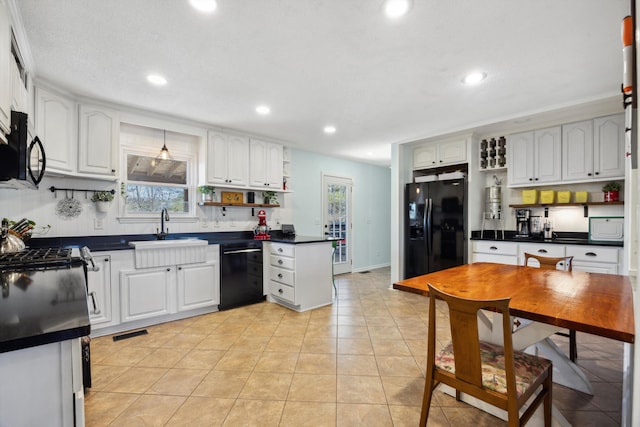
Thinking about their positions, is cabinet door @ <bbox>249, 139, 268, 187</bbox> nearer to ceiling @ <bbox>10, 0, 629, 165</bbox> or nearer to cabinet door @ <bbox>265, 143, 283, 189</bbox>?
cabinet door @ <bbox>265, 143, 283, 189</bbox>

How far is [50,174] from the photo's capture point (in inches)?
112

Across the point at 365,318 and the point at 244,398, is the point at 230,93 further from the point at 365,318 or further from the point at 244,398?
the point at 365,318

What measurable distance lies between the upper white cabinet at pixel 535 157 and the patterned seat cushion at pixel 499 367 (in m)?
2.89

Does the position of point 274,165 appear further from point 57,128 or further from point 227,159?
point 57,128

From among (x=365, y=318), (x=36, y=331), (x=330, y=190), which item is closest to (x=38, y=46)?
(x=36, y=331)

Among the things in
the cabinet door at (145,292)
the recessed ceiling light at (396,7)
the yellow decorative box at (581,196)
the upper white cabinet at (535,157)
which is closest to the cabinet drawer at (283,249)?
the cabinet door at (145,292)

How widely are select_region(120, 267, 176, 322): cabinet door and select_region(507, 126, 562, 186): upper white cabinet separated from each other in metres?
4.42

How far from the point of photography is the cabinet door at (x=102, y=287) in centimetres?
276

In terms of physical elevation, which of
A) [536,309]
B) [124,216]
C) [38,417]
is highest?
[124,216]

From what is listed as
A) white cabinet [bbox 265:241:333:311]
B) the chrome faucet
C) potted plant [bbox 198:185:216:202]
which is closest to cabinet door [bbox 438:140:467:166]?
white cabinet [bbox 265:241:333:311]

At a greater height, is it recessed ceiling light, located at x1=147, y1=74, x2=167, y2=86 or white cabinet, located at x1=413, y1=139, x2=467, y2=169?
recessed ceiling light, located at x1=147, y1=74, x2=167, y2=86

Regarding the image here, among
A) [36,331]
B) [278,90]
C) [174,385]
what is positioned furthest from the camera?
[278,90]

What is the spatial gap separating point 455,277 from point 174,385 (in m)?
2.09

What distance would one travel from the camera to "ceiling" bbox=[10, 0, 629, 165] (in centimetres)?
173
